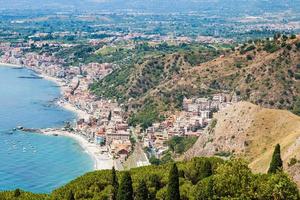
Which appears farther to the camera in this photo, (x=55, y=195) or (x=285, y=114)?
(x=285, y=114)

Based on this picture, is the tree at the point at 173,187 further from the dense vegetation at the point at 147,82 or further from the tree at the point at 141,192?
the dense vegetation at the point at 147,82

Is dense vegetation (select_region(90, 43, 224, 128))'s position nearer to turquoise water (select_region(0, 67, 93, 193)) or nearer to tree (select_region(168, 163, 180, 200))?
turquoise water (select_region(0, 67, 93, 193))

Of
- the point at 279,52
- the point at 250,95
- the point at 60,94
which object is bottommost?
the point at 60,94

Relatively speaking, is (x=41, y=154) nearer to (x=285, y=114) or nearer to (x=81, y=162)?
(x=81, y=162)

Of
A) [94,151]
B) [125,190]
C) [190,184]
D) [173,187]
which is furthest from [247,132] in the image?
[94,151]

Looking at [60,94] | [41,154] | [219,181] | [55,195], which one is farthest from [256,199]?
[60,94]

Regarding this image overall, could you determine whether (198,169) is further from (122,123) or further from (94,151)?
(122,123)
